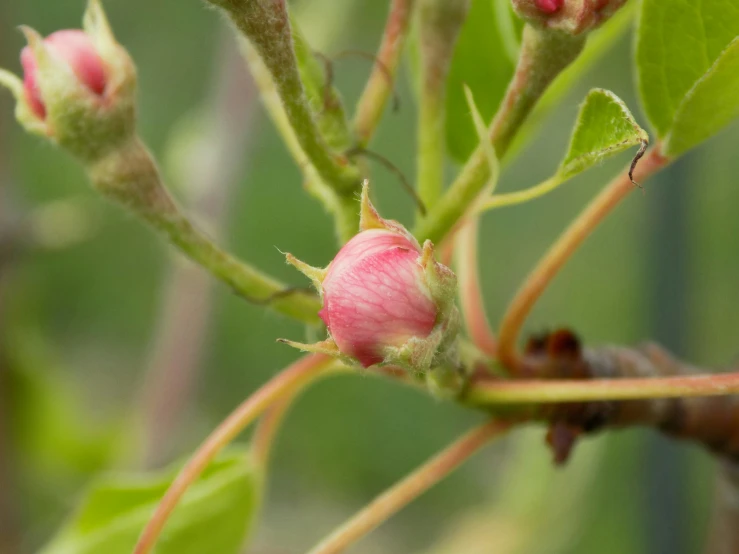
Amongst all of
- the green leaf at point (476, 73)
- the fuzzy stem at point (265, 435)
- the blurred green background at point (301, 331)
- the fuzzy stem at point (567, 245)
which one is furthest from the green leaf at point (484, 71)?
the blurred green background at point (301, 331)

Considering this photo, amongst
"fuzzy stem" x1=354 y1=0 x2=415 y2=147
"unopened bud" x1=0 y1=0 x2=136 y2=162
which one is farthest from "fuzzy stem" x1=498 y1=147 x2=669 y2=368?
"unopened bud" x1=0 y1=0 x2=136 y2=162

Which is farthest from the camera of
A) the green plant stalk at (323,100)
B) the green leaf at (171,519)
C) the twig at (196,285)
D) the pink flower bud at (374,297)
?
the twig at (196,285)

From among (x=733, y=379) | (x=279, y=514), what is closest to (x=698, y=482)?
(x=279, y=514)

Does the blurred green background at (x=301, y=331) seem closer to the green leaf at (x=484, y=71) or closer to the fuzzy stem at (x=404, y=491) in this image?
the green leaf at (x=484, y=71)

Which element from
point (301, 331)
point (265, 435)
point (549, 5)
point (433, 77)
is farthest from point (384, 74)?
point (301, 331)

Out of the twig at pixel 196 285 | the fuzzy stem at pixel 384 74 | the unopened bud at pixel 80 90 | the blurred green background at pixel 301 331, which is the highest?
the unopened bud at pixel 80 90

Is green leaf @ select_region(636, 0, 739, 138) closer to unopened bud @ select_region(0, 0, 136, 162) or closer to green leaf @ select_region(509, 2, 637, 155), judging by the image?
green leaf @ select_region(509, 2, 637, 155)

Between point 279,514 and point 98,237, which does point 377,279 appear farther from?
point 98,237
